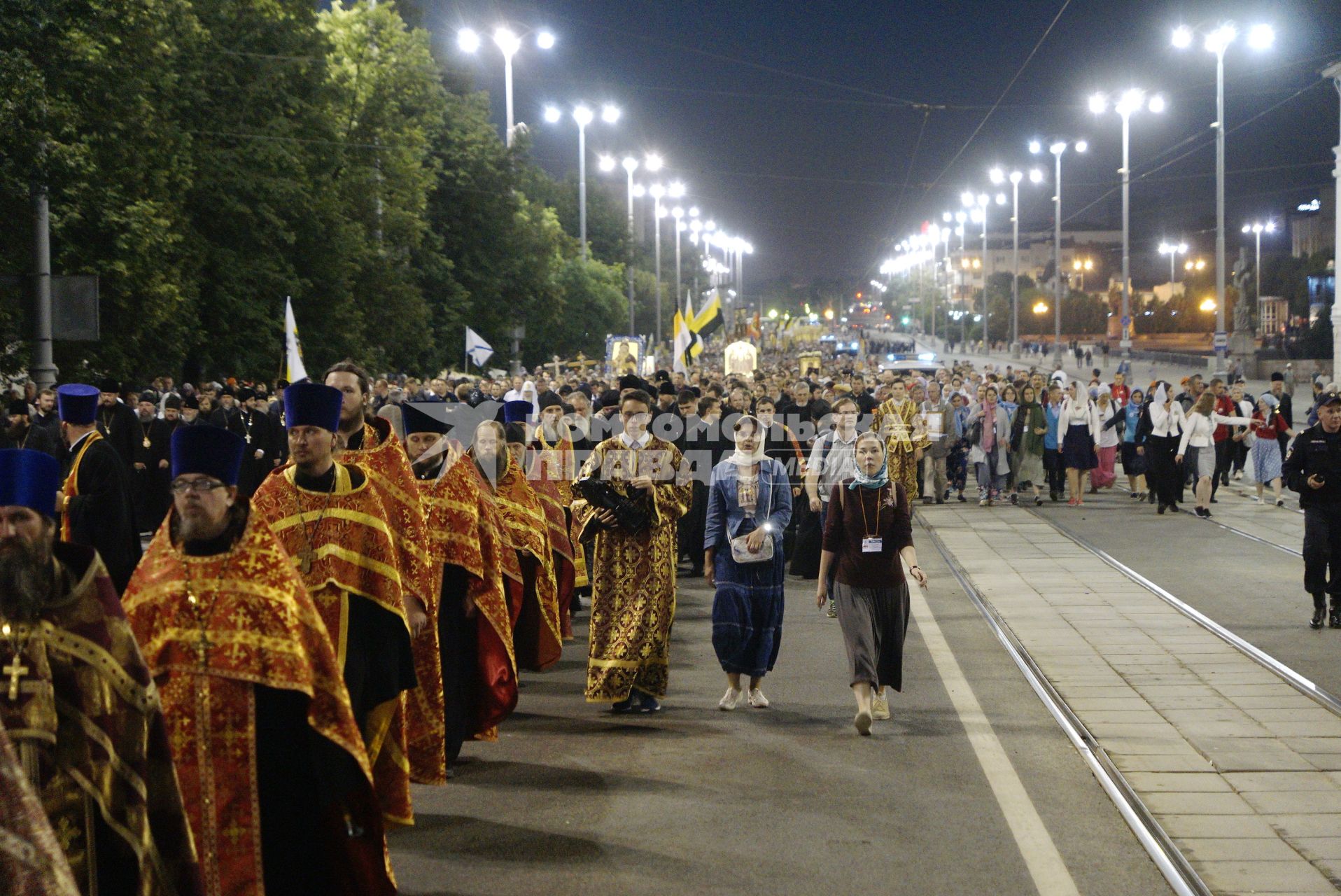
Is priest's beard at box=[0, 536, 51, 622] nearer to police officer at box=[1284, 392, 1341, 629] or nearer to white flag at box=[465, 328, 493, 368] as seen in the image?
police officer at box=[1284, 392, 1341, 629]

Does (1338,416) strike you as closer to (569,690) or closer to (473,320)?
(569,690)

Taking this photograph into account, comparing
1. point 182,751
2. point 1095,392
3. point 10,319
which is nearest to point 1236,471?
point 1095,392

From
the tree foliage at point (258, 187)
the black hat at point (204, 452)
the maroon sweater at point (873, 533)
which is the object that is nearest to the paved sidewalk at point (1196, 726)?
the maroon sweater at point (873, 533)

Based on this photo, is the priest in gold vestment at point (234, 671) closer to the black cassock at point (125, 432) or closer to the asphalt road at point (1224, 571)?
the asphalt road at point (1224, 571)

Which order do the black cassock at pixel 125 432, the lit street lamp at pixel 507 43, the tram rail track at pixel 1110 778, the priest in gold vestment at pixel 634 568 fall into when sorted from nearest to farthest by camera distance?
the tram rail track at pixel 1110 778 → the priest in gold vestment at pixel 634 568 → the black cassock at pixel 125 432 → the lit street lamp at pixel 507 43

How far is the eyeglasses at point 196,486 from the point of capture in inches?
A: 194

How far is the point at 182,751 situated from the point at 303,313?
Answer: 2784 centimetres

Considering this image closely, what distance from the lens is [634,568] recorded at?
9.73 metres

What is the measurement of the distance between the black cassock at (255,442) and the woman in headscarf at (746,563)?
10.4m

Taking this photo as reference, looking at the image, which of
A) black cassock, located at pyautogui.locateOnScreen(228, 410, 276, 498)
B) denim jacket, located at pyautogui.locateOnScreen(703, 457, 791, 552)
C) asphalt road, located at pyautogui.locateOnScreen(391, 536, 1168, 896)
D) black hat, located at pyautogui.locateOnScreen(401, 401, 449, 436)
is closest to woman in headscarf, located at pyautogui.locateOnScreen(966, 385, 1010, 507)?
black cassock, located at pyautogui.locateOnScreen(228, 410, 276, 498)

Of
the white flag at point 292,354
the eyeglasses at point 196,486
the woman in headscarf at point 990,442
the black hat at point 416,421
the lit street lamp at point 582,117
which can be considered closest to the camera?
the eyeglasses at point 196,486

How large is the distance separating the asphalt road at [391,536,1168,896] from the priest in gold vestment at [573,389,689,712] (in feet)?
0.80

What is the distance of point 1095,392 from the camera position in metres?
27.1

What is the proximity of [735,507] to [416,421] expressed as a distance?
7.03 ft
